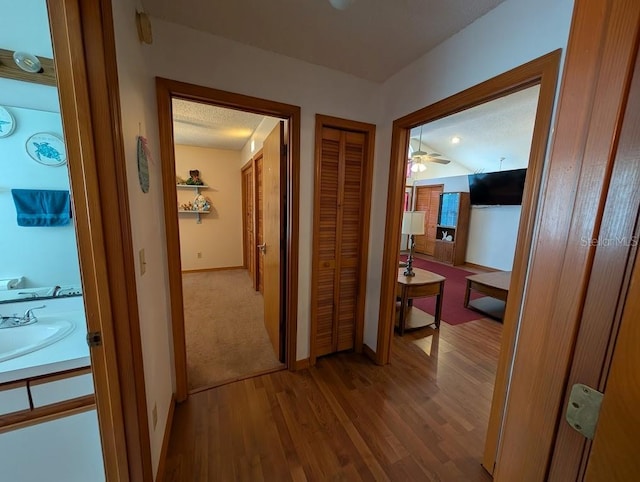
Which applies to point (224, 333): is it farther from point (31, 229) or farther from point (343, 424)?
point (31, 229)

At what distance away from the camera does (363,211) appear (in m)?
2.18

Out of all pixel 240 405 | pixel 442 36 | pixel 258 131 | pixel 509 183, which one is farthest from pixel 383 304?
pixel 509 183

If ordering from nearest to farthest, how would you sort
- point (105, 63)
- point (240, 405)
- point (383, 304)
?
point (105, 63)
point (240, 405)
point (383, 304)

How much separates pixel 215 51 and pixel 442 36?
54.9 inches

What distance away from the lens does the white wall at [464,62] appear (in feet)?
3.60

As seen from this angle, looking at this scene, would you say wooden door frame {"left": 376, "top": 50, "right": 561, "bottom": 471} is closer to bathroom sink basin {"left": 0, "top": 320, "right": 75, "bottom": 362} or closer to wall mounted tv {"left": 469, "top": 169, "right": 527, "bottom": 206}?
bathroom sink basin {"left": 0, "top": 320, "right": 75, "bottom": 362}

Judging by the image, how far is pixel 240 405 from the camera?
68.7 inches

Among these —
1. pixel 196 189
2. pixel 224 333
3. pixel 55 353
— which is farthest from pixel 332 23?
pixel 196 189

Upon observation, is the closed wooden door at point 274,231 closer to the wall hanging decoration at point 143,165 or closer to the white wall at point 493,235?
the wall hanging decoration at point 143,165

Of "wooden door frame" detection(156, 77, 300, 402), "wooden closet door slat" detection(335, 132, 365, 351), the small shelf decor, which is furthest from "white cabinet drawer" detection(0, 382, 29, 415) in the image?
the small shelf decor

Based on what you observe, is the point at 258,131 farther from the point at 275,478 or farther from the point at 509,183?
the point at 509,183

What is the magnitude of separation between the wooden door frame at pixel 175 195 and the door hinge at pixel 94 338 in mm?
766

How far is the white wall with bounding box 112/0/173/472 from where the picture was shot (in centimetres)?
99

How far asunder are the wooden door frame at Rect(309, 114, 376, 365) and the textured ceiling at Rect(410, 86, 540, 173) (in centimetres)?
228
